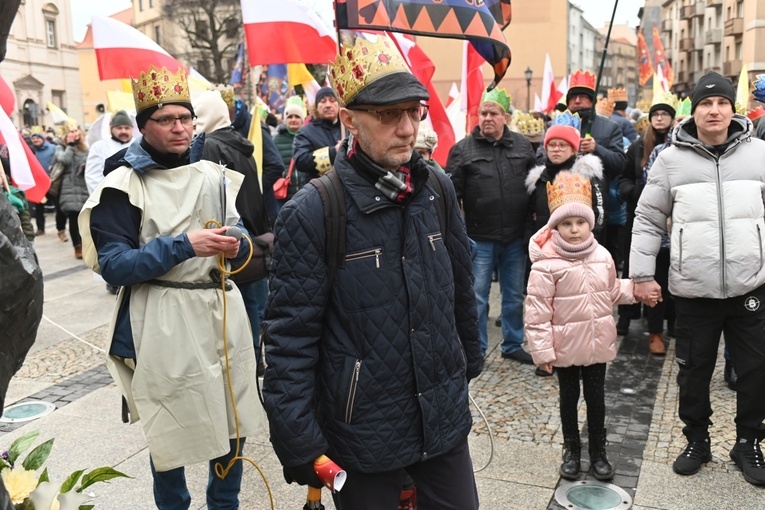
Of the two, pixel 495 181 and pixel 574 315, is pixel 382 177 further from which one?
pixel 495 181

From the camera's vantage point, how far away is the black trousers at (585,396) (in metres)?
3.98

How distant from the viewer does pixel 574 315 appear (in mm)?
4008

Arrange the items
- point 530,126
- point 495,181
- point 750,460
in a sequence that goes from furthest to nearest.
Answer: point 530,126, point 495,181, point 750,460

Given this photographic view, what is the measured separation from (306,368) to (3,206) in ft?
3.52

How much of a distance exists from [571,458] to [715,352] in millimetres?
961

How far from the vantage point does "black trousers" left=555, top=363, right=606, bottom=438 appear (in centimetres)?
398

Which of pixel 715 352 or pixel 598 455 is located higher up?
pixel 715 352

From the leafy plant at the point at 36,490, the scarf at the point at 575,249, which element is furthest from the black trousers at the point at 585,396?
the leafy plant at the point at 36,490

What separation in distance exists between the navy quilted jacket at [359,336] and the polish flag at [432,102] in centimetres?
489

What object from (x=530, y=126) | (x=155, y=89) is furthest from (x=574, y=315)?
(x=530, y=126)

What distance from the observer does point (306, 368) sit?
231 centimetres

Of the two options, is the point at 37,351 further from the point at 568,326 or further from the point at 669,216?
the point at 669,216

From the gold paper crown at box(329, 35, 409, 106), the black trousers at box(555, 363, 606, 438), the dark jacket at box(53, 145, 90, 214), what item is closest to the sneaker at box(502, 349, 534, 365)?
the black trousers at box(555, 363, 606, 438)

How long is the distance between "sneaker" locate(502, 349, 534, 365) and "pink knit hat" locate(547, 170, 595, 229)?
2.05 metres
